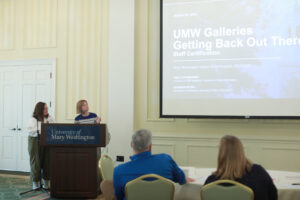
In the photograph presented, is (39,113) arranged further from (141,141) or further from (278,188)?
(278,188)

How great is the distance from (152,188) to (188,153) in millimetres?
3301

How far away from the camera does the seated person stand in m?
2.04

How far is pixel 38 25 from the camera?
642cm

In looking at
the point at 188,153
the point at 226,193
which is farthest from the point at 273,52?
the point at 226,193

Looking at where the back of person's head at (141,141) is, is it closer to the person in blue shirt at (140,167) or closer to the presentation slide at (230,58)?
the person in blue shirt at (140,167)

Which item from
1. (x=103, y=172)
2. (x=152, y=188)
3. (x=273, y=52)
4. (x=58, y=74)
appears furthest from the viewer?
(x=58, y=74)

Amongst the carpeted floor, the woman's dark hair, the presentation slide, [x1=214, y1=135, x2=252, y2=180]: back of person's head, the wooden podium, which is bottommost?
the carpeted floor

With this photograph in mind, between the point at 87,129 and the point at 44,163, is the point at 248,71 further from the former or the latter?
the point at 44,163

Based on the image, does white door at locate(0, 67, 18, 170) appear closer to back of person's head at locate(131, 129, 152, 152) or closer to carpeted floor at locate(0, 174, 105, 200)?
carpeted floor at locate(0, 174, 105, 200)

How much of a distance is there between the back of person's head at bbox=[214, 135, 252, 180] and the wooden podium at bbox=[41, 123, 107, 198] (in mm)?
2481

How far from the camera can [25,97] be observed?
21.2 feet

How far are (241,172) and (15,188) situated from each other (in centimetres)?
429

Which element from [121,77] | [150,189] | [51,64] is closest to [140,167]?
[150,189]

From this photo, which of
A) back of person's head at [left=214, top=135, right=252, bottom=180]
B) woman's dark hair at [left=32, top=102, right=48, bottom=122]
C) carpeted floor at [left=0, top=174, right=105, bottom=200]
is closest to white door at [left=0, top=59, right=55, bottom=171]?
carpeted floor at [left=0, top=174, right=105, bottom=200]
